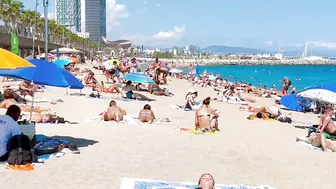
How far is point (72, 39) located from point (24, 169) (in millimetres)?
104605

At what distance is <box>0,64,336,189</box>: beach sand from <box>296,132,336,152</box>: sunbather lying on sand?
258 mm

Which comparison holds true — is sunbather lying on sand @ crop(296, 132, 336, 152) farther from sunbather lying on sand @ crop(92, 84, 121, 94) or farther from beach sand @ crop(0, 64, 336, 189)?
sunbather lying on sand @ crop(92, 84, 121, 94)

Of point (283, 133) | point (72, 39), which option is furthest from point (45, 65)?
point (72, 39)

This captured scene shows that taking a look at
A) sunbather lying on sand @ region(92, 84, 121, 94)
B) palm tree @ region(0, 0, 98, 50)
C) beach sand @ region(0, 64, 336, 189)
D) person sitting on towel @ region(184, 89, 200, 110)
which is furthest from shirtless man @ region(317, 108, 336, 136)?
palm tree @ region(0, 0, 98, 50)

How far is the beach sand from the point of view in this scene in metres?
6.35

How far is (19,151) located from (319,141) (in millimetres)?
6119

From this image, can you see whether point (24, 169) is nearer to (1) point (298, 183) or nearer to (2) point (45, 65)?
(2) point (45, 65)

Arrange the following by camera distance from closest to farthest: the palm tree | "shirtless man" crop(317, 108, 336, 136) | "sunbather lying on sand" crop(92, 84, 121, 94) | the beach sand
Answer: the beach sand, "shirtless man" crop(317, 108, 336, 136), "sunbather lying on sand" crop(92, 84, 121, 94), the palm tree

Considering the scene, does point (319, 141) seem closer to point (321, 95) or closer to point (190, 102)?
point (321, 95)

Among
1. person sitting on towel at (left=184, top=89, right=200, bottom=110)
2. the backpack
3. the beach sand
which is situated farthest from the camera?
person sitting on towel at (left=184, top=89, right=200, bottom=110)

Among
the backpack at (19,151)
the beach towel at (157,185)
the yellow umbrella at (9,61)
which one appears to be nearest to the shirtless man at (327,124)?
the beach towel at (157,185)

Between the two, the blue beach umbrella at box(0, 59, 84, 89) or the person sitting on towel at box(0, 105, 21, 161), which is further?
the blue beach umbrella at box(0, 59, 84, 89)

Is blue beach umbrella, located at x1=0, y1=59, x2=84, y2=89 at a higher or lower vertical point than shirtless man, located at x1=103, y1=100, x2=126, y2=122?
higher

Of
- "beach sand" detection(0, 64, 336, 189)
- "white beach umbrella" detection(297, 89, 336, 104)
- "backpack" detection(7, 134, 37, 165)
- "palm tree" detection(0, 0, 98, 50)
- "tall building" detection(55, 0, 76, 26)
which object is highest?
"tall building" detection(55, 0, 76, 26)
